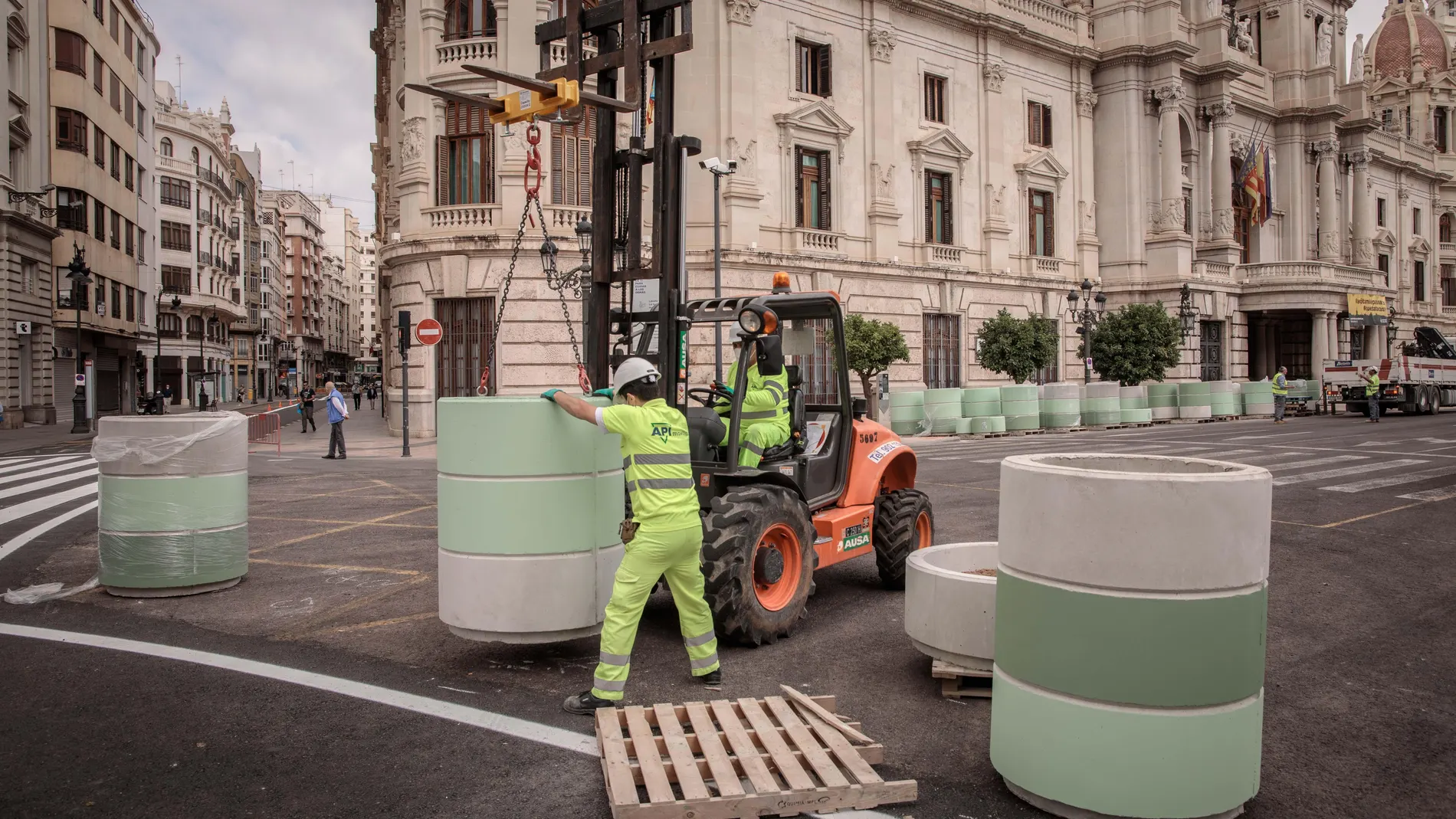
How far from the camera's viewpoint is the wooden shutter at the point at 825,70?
105 feet

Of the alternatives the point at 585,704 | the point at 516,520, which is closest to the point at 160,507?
the point at 516,520

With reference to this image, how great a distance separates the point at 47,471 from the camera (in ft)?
58.8

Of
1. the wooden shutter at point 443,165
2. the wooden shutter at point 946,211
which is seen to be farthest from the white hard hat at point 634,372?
the wooden shutter at point 946,211

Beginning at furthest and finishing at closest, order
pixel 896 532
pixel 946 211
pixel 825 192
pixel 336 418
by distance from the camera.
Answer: pixel 946 211 < pixel 825 192 < pixel 336 418 < pixel 896 532

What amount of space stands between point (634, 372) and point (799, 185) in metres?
26.8

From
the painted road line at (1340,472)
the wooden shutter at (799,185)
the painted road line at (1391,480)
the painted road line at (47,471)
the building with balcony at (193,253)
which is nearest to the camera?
the painted road line at (1391,480)

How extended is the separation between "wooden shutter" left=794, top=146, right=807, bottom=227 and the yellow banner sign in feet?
110

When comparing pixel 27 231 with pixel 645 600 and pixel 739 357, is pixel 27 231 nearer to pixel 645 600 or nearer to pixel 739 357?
pixel 739 357

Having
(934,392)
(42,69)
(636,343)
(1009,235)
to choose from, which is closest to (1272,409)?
(1009,235)

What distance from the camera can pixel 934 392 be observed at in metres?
29.1

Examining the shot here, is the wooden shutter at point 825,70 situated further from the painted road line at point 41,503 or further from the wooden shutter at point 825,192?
the painted road line at point 41,503

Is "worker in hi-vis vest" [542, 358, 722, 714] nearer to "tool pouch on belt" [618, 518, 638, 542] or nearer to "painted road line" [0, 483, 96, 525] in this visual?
"tool pouch on belt" [618, 518, 638, 542]

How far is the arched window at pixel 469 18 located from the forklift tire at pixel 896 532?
2351 cm

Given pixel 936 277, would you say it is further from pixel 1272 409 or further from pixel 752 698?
pixel 752 698
